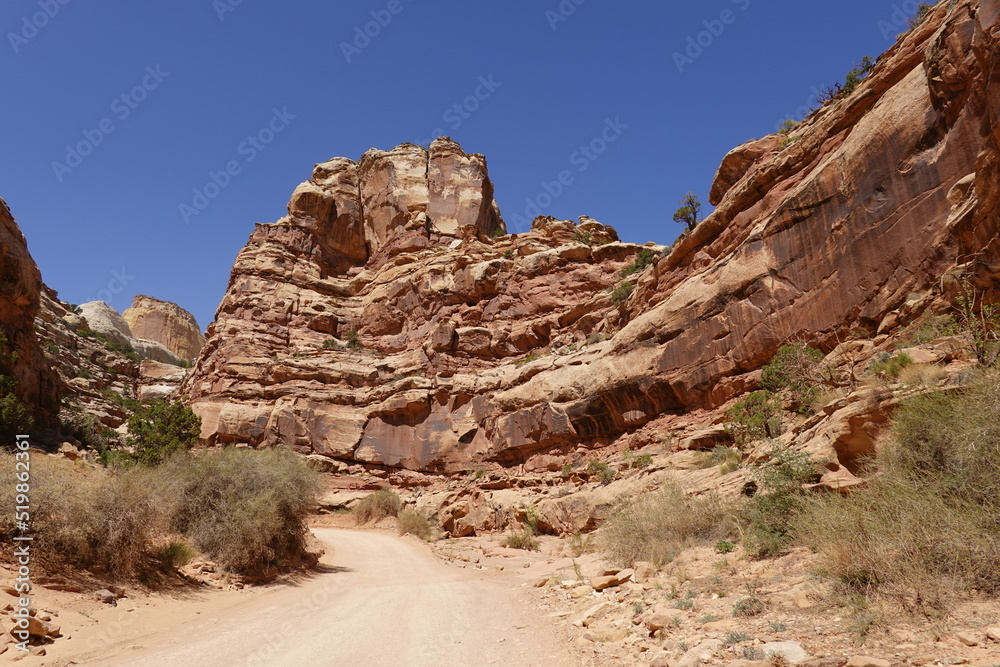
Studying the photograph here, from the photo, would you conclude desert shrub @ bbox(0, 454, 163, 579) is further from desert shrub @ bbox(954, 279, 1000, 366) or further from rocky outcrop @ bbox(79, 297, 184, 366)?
rocky outcrop @ bbox(79, 297, 184, 366)

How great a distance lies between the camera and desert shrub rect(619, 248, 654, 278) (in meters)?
38.5

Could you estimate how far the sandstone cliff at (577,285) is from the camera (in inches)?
584

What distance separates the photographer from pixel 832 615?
17.0 feet

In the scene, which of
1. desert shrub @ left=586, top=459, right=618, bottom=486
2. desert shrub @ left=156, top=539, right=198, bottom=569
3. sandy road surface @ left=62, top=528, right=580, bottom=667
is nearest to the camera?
sandy road surface @ left=62, top=528, right=580, bottom=667

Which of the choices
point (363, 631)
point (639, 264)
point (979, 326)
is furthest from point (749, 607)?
point (639, 264)

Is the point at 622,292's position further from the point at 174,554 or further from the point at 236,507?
the point at 174,554

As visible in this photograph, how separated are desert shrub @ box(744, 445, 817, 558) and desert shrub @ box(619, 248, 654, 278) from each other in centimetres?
3020

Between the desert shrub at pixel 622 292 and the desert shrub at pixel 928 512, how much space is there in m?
27.5

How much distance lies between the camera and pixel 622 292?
34.7 m

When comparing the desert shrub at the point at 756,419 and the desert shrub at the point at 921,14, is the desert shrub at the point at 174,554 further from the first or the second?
the desert shrub at the point at 921,14

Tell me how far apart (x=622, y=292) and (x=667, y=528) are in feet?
82.1

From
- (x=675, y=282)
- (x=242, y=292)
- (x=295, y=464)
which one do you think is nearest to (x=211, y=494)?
(x=295, y=464)

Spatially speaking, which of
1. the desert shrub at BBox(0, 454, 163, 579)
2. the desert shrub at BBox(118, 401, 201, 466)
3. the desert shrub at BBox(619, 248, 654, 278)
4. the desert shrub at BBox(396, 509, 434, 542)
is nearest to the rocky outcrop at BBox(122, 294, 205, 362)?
the desert shrub at BBox(118, 401, 201, 466)

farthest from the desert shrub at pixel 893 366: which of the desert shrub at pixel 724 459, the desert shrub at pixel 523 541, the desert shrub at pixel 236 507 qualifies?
the desert shrub at pixel 236 507
